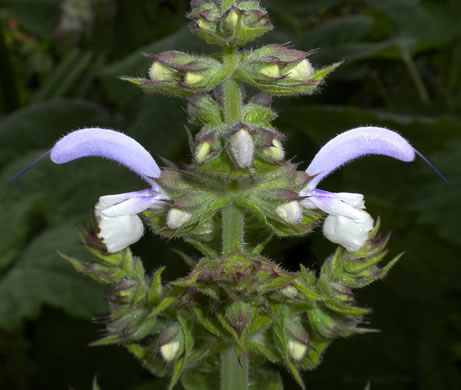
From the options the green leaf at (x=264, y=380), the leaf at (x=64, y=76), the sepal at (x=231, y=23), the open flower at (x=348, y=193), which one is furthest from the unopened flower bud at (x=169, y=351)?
the leaf at (x=64, y=76)

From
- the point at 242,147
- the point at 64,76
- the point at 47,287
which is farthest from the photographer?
the point at 64,76

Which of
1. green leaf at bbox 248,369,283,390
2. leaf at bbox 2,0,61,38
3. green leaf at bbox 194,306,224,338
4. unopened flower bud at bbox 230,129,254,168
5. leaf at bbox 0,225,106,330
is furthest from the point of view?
leaf at bbox 2,0,61,38

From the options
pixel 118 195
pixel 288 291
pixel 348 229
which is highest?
pixel 118 195

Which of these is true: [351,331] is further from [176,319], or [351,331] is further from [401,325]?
[401,325]

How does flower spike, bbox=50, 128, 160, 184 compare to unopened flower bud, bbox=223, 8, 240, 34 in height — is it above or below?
below

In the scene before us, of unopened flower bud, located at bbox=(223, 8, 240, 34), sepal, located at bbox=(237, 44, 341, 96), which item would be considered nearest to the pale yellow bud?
sepal, located at bbox=(237, 44, 341, 96)

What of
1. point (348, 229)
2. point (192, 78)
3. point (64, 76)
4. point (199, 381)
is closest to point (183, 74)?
point (192, 78)

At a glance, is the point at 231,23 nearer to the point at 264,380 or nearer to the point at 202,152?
the point at 202,152

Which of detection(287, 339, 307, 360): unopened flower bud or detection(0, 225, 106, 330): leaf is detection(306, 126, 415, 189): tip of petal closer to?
detection(287, 339, 307, 360): unopened flower bud
